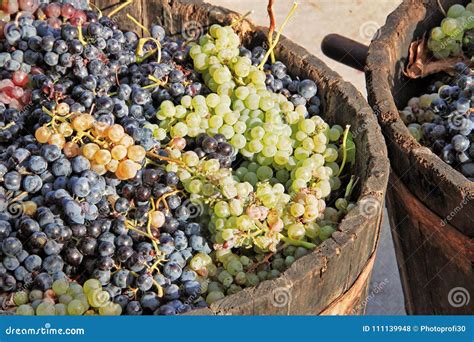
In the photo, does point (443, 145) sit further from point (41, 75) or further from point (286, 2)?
point (286, 2)

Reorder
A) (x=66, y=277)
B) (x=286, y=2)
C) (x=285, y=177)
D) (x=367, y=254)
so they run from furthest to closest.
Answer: (x=286, y=2) < (x=285, y=177) < (x=367, y=254) < (x=66, y=277)

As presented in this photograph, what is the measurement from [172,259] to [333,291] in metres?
0.38

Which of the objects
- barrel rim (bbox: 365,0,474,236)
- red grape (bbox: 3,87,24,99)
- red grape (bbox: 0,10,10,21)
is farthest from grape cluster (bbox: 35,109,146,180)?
barrel rim (bbox: 365,0,474,236)

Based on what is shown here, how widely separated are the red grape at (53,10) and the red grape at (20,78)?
0.24 m

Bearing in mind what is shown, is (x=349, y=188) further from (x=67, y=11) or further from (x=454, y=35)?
(x=67, y=11)

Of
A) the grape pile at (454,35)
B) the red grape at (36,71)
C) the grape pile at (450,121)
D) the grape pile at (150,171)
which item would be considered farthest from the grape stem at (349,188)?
the red grape at (36,71)

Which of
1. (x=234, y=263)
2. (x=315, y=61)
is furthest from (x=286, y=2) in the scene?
(x=234, y=263)

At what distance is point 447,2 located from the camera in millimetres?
2598

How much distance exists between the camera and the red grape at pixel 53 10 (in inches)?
88.5

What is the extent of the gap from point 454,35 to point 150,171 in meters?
1.18

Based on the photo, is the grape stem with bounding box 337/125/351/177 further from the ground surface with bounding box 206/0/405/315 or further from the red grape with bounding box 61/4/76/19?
the ground surface with bounding box 206/0/405/315

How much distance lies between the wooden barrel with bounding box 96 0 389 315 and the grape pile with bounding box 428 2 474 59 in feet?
1.75

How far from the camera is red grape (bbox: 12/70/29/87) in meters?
2.11

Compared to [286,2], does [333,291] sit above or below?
above
